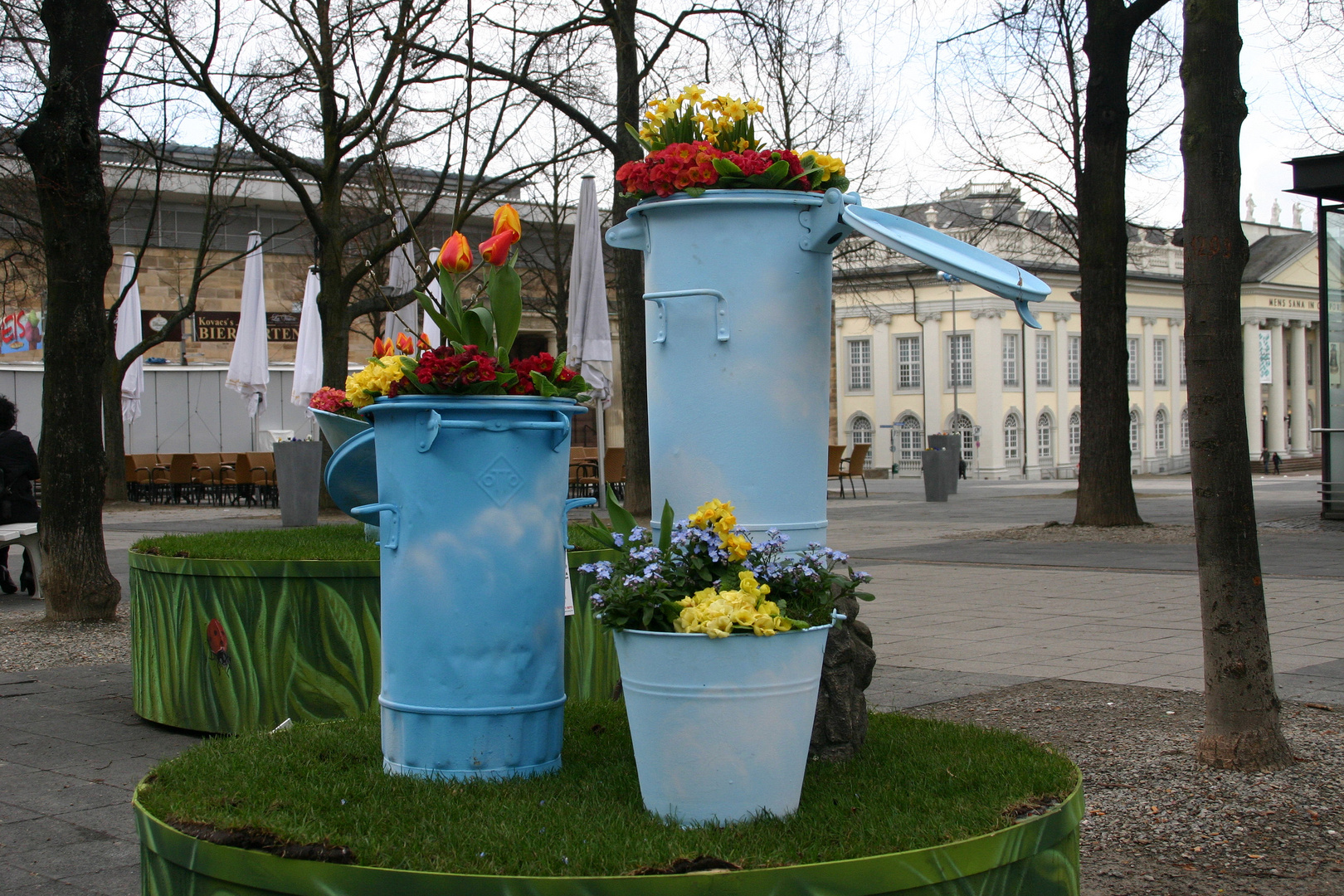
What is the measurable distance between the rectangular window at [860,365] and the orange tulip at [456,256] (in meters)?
58.7

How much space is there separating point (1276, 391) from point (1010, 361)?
2087 centimetres

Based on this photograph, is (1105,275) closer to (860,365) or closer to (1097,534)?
(1097,534)

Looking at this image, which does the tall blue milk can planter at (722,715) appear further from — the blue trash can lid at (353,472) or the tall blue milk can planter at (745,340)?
the blue trash can lid at (353,472)

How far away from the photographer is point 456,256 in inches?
149

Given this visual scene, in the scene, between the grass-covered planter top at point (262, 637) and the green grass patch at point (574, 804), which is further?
the grass-covered planter top at point (262, 637)

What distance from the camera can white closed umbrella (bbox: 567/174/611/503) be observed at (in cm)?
1691

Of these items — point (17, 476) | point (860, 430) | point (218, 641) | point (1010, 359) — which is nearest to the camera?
point (218, 641)

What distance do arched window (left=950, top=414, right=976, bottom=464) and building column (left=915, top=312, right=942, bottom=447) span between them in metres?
1.04

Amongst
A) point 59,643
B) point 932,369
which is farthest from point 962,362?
point 59,643

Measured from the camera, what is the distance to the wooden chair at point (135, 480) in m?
28.8

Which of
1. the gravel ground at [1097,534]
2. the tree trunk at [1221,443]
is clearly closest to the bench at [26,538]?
the tree trunk at [1221,443]

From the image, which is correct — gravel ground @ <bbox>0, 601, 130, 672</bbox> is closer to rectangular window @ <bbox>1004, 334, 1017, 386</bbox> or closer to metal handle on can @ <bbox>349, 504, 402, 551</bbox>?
metal handle on can @ <bbox>349, 504, 402, 551</bbox>

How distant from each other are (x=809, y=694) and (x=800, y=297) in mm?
1207

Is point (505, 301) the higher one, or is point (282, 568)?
point (505, 301)
